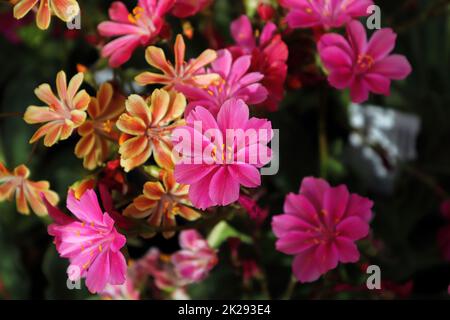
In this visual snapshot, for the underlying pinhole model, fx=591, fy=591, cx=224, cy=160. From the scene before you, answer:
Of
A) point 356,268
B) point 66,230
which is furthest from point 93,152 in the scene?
point 356,268

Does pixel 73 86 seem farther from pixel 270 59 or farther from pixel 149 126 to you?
pixel 270 59

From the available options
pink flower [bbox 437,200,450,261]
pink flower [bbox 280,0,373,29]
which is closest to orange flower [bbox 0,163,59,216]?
pink flower [bbox 280,0,373,29]

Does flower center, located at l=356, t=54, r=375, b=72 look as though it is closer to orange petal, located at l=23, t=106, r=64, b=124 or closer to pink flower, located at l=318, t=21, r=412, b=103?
pink flower, located at l=318, t=21, r=412, b=103

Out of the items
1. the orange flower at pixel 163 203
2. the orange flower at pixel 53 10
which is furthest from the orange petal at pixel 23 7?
the orange flower at pixel 163 203

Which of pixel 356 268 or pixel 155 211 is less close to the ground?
pixel 155 211

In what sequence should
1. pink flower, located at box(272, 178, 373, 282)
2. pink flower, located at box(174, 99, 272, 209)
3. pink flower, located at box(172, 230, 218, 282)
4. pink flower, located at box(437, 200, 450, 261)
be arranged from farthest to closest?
pink flower, located at box(437, 200, 450, 261)
pink flower, located at box(172, 230, 218, 282)
pink flower, located at box(272, 178, 373, 282)
pink flower, located at box(174, 99, 272, 209)

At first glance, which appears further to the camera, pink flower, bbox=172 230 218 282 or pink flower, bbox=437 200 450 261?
pink flower, bbox=437 200 450 261
